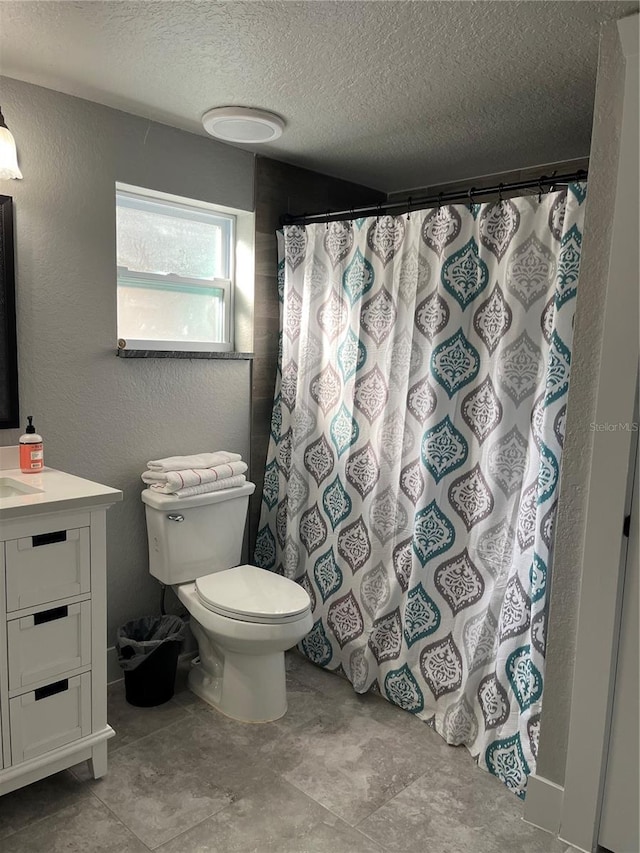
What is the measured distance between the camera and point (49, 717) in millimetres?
1948

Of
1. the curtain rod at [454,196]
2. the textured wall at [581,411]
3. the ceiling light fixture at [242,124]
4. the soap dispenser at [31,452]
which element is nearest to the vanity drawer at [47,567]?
the soap dispenser at [31,452]

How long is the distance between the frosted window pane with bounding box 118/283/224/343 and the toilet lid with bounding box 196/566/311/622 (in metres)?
1.05

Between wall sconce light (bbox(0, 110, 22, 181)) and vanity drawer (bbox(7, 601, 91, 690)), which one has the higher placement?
wall sconce light (bbox(0, 110, 22, 181))

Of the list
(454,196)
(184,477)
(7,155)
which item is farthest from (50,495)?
(454,196)

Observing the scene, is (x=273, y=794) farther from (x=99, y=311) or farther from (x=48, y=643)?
(x=99, y=311)

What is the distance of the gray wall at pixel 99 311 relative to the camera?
229 centimetres

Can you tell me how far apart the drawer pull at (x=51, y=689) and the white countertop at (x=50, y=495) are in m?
0.54

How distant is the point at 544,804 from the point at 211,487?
1.58m

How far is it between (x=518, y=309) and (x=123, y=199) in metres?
1.63

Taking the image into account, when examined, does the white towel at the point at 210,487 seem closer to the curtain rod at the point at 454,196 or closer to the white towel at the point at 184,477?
the white towel at the point at 184,477

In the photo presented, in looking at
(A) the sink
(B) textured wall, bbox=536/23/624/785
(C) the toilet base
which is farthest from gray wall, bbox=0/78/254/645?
(B) textured wall, bbox=536/23/624/785

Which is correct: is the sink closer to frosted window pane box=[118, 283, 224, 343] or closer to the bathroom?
the bathroom

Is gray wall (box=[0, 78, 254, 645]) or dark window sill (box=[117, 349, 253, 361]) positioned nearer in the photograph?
gray wall (box=[0, 78, 254, 645])

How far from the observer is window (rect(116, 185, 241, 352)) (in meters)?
2.69
